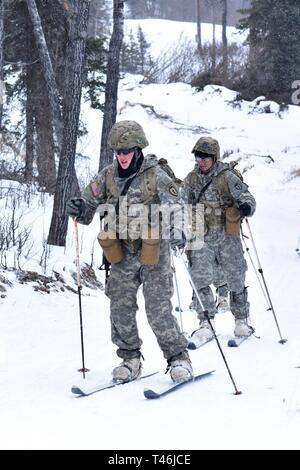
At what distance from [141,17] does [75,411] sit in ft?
279

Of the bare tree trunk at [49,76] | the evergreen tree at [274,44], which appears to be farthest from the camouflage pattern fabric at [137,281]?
the evergreen tree at [274,44]

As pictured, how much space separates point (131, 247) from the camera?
227 inches

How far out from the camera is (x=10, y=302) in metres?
8.03

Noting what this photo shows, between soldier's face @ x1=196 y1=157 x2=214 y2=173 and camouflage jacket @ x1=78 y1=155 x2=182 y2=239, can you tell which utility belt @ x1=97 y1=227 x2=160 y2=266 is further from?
soldier's face @ x1=196 y1=157 x2=214 y2=173

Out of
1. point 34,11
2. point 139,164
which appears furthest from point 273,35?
point 139,164

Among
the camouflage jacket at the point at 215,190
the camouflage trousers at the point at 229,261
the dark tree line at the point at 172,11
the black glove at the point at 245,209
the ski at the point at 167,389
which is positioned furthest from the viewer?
the dark tree line at the point at 172,11

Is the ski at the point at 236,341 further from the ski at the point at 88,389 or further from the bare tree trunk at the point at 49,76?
the bare tree trunk at the point at 49,76

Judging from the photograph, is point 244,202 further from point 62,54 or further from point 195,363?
point 62,54

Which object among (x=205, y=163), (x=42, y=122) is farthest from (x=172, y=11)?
(x=205, y=163)

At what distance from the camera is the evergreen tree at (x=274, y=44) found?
113 ft

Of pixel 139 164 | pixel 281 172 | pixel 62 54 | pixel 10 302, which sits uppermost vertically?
pixel 62 54

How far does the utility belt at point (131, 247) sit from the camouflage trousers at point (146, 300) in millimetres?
64

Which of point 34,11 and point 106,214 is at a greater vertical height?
point 34,11

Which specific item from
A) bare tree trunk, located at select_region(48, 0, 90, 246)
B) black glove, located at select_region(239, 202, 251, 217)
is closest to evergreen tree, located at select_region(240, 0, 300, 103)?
bare tree trunk, located at select_region(48, 0, 90, 246)
